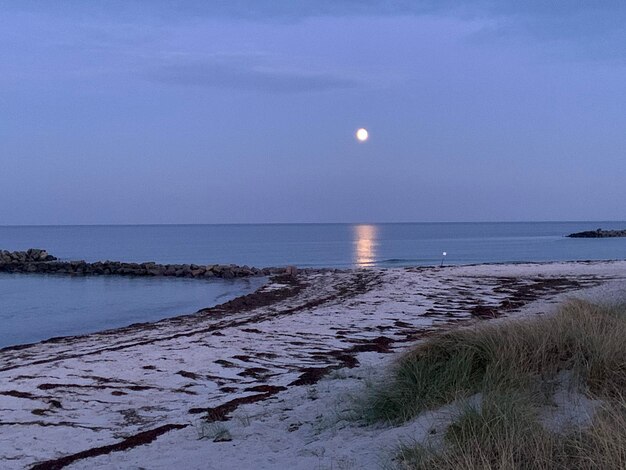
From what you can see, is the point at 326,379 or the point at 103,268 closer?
the point at 326,379

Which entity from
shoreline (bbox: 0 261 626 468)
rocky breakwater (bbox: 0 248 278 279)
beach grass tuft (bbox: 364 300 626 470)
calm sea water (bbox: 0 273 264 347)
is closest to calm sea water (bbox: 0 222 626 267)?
rocky breakwater (bbox: 0 248 278 279)

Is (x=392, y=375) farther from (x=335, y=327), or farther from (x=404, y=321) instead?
(x=404, y=321)

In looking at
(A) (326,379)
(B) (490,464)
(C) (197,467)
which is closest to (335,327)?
(A) (326,379)

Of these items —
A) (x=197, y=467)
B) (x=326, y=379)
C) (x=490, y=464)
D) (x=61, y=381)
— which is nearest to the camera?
(x=490, y=464)

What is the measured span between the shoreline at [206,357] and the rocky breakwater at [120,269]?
13348mm

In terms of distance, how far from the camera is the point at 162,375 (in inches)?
380

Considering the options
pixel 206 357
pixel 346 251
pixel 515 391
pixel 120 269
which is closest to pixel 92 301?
pixel 120 269

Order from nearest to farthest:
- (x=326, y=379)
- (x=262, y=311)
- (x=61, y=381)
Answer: (x=326, y=379) → (x=61, y=381) → (x=262, y=311)

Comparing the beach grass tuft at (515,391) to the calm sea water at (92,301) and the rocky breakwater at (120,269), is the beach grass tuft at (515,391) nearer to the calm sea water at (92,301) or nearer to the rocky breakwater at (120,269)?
the calm sea water at (92,301)

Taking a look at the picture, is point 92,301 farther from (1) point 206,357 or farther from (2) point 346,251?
(2) point 346,251

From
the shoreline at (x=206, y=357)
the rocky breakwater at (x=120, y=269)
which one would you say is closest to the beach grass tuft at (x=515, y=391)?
the shoreline at (x=206, y=357)

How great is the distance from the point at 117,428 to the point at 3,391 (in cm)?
270

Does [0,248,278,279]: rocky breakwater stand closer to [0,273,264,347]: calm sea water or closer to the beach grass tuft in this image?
[0,273,264,347]: calm sea water

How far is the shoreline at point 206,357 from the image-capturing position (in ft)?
23.7
